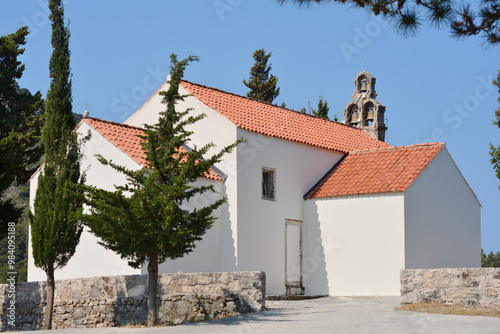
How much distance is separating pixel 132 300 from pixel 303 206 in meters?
10.6

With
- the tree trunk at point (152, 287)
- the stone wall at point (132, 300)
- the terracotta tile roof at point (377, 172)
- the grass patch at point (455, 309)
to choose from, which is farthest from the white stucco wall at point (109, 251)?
the grass patch at point (455, 309)

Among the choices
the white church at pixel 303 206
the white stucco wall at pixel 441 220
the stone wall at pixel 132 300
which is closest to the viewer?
the stone wall at pixel 132 300

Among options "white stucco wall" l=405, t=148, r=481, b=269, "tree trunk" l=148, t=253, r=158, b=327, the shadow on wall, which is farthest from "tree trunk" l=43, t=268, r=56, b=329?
"white stucco wall" l=405, t=148, r=481, b=269

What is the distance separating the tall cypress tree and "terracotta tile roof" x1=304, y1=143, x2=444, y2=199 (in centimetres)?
1047

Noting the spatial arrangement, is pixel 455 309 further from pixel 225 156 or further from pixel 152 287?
pixel 225 156

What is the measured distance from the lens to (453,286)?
16.5 metres

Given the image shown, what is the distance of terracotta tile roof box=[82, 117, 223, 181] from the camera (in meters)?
21.8

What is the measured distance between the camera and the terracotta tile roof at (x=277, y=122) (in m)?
24.7

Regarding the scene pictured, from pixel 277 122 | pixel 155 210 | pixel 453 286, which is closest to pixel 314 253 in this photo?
pixel 277 122

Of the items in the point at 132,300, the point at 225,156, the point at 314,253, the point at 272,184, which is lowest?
the point at 132,300

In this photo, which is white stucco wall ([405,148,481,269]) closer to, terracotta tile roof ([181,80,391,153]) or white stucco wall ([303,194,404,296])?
white stucco wall ([303,194,404,296])

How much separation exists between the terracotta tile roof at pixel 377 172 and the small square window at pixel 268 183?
1.71m

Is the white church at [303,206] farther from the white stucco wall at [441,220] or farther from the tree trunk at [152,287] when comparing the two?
the tree trunk at [152,287]

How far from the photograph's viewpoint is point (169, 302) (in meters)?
16.1
